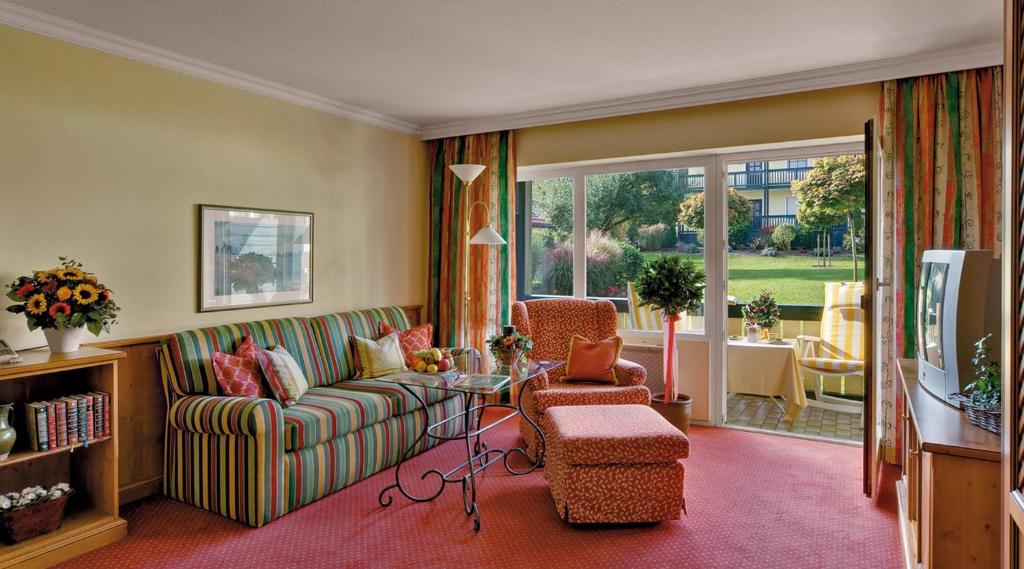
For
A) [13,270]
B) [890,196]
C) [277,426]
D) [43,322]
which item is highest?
[890,196]

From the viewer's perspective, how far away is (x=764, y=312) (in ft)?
16.2

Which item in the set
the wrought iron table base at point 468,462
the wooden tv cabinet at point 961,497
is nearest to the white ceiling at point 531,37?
the wrought iron table base at point 468,462

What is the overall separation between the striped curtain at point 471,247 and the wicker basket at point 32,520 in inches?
125

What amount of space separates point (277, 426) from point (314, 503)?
57 centimetres

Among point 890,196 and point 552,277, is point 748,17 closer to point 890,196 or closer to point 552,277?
point 890,196

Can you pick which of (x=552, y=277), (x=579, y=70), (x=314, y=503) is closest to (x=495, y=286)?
(x=552, y=277)

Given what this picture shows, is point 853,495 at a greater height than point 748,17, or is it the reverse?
point 748,17

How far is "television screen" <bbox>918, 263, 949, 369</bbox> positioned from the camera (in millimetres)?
2531

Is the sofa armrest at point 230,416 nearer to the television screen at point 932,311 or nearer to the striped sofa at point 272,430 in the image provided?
the striped sofa at point 272,430

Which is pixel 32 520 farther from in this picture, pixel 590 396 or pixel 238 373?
pixel 590 396

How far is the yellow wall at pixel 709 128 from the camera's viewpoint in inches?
162

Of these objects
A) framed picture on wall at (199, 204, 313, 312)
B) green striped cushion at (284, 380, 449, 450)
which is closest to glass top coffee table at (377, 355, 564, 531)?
green striped cushion at (284, 380, 449, 450)

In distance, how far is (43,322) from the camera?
283cm

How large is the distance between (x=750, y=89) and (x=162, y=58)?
12.1 ft
